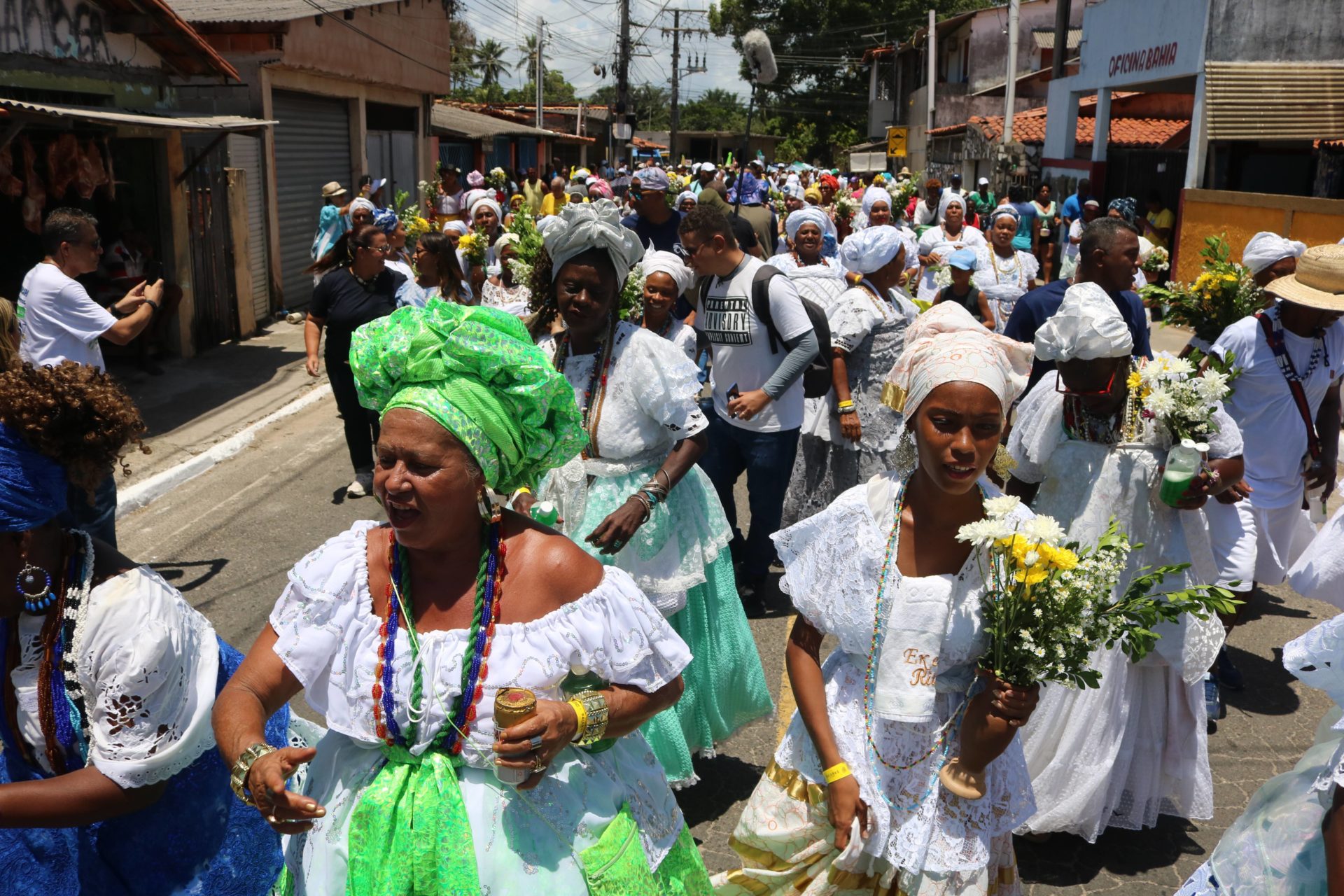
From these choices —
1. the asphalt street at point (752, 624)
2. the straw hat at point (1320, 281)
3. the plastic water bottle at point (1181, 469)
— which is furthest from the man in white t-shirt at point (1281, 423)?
the plastic water bottle at point (1181, 469)

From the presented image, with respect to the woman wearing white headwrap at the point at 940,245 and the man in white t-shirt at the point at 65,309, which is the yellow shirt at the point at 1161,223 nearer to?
the woman wearing white headwrap at the point at 940,245

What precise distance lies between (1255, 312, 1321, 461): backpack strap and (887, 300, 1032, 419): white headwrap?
293 centimetres

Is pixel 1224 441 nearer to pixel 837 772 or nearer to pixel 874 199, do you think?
pixel 837 772

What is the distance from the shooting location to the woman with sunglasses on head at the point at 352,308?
28.0ft

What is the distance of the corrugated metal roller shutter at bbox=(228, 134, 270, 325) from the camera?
16.0 m

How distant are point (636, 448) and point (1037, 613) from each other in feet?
6.63

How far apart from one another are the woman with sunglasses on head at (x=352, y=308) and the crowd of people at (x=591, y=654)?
4.02 m

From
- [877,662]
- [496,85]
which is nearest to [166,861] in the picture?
[877,662]

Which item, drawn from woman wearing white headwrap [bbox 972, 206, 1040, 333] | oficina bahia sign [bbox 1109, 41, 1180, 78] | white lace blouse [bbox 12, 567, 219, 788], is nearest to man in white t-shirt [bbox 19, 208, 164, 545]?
white lace blouse [bbox 12, 567, 219, 788]

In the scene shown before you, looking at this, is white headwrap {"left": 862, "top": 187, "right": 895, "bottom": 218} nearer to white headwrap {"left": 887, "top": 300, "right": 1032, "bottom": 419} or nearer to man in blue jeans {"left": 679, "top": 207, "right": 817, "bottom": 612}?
man in blue jeans {"left": 679, "top": 207, "right": 817, "bottom": 612}

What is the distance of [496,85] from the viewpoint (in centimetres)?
10069

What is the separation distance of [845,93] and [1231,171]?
54.7m

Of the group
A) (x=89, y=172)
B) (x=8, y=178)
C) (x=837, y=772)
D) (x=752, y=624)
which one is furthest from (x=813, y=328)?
(x=89, y=172)

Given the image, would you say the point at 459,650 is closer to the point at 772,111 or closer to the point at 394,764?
the point at 394,764
